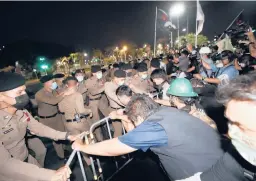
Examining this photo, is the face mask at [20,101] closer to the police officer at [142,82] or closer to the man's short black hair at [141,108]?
the man's short black hair at [141,108]

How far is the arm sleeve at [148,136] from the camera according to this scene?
210 centimetres

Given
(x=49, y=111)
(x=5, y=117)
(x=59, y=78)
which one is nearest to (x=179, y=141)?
(x=5, y=117)

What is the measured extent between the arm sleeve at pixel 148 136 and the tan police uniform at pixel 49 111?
12.5 ft

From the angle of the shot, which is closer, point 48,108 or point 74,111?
point 74,111

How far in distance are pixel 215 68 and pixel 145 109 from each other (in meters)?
5.98

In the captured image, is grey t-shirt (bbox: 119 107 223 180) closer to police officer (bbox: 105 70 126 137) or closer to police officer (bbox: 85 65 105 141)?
police officer (bbox: 105 70 126 137)

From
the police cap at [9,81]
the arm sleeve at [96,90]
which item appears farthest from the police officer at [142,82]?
the police cap at [9,81]

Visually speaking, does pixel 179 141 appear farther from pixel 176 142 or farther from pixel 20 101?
pixel 20 101

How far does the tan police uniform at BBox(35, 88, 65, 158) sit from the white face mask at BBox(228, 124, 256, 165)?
484cm

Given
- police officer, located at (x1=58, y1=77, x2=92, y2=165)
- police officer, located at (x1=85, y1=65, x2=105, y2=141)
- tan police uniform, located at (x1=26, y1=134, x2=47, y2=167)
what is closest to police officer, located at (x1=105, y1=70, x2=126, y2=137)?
police officer, located at (x1=85, y1=65, x2=105, y2=141)

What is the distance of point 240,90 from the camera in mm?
1293

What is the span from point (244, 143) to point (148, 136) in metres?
1.02

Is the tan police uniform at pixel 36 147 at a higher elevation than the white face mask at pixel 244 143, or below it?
below

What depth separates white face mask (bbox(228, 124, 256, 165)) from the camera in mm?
1188
